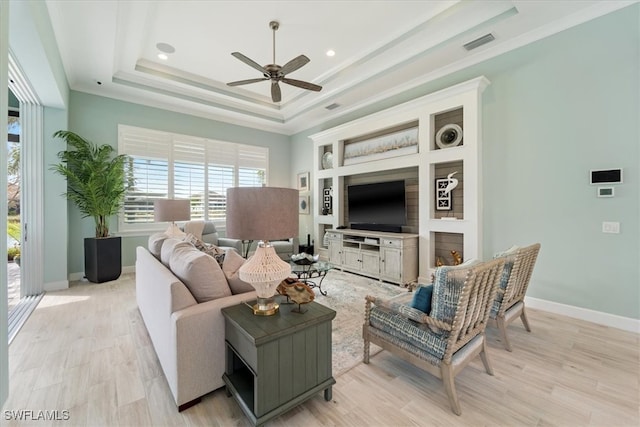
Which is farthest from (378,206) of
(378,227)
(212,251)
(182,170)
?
(182,170)

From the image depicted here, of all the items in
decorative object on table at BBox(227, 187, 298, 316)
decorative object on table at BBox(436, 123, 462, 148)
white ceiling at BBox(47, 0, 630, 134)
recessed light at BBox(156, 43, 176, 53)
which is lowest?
decorative object on table at BBox(227, 187, 298, 316)

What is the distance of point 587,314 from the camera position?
9.58 feet

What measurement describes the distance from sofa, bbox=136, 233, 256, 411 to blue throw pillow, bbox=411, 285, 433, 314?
1.15 metres

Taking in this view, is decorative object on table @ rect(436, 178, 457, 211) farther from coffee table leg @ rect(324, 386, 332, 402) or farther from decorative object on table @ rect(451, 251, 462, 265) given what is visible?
coffee table leg @ rect(324, 386, 332, 402)

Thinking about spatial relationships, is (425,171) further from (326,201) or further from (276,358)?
(276,358)

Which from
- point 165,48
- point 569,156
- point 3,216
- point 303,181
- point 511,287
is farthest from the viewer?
point 303,181

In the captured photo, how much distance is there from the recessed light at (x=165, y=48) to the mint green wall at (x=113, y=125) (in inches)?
65.9

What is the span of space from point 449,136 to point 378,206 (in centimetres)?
160

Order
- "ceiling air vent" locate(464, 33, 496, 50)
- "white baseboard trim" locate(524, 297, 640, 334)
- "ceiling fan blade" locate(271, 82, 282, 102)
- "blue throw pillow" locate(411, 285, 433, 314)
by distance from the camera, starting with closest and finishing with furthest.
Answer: "blue throw pillow" locate(411, 285, 433, 314) → "white baseboard trim" locate(524, 297, 640, 334) → "ceiling air vent" locate(464, 33, 496, 50) → "ceiling fan blade" locate(271, 82, 282, 102)

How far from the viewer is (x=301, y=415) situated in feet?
5.30

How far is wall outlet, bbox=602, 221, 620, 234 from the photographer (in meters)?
2.74

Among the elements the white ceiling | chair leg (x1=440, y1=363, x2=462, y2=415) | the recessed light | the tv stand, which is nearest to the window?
the white ceiling

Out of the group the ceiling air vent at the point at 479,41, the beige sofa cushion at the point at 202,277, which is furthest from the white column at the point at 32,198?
the ceiling air vent at the point at 479,41

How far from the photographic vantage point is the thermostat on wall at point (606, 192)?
2.76 meters
